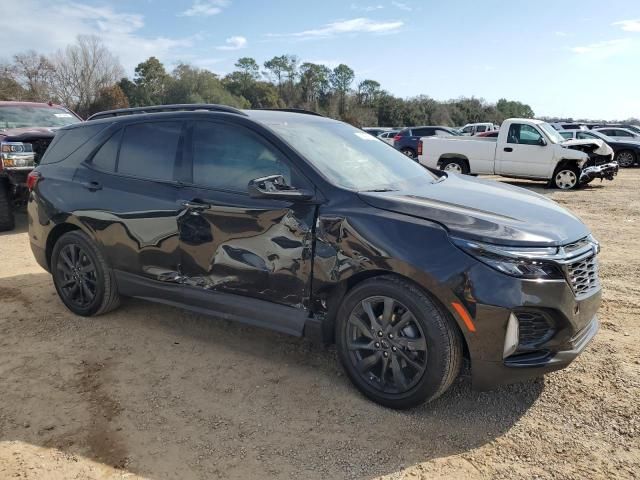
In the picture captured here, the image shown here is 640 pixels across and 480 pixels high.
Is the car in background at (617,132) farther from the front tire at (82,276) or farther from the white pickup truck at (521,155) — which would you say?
the front tire at (82,276)

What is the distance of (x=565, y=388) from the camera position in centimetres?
319

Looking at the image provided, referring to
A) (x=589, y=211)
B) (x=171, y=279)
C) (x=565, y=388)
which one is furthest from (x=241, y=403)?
(x=589, y=211)

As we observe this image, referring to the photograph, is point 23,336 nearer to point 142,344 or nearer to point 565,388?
point 142,344

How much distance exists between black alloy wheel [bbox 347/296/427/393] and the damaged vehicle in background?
6752 mm

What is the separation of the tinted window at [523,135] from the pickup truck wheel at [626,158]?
30.2ft

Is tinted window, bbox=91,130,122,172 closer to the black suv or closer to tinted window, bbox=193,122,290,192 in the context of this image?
the black suv

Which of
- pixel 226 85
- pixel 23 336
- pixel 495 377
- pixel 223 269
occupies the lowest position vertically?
pixel 23 336

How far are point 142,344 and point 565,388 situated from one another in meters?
3.07

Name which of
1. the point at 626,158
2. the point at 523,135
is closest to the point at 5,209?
the point at 523,135

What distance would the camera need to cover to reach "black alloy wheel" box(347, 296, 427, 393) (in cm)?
283

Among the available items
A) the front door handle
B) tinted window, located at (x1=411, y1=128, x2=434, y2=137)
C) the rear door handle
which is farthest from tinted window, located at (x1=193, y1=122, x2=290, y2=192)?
tinted window, located at (x1=411, y1=128, x2=434, y2=137)

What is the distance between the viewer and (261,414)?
2975 millimetres

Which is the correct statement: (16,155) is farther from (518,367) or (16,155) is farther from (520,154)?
(520,154)

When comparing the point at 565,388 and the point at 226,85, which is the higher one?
the point at 226,85
